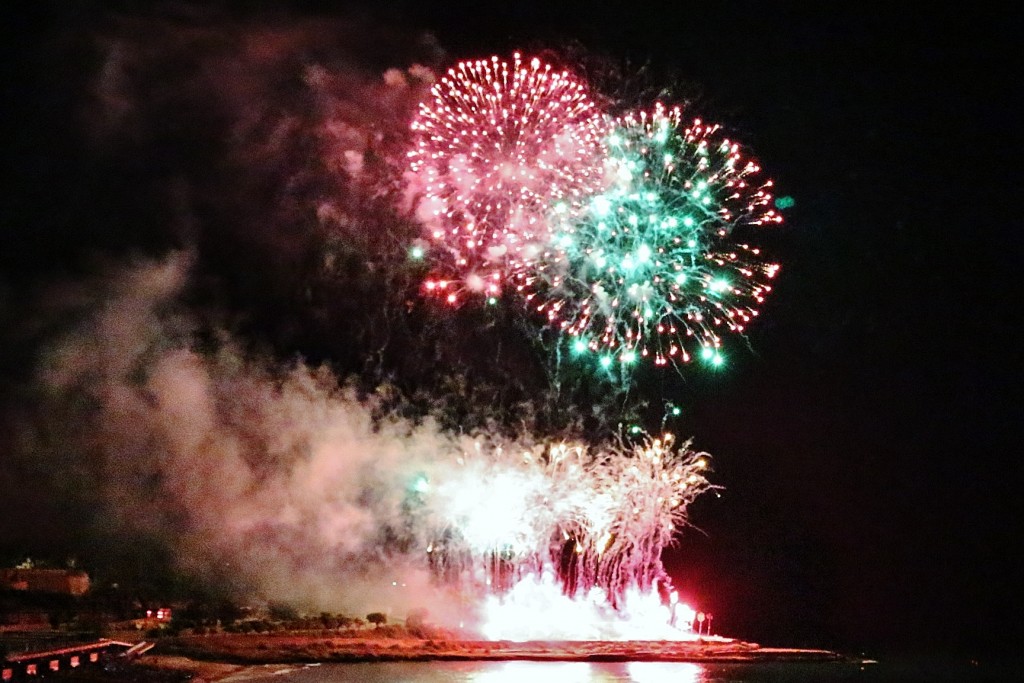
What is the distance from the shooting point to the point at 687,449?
25.3 meters

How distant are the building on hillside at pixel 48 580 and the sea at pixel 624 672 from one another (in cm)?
1184

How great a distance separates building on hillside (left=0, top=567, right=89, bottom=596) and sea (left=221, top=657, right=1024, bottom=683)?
1184cm

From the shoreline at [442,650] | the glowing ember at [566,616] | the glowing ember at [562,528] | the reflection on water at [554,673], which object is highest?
the glowing ember at [562,528]

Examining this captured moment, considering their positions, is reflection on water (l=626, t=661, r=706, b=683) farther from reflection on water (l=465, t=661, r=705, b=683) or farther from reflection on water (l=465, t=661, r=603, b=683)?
reflection on water (l=465, t=661, r=603, b=683)

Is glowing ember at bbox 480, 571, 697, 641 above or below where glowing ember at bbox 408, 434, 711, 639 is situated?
below

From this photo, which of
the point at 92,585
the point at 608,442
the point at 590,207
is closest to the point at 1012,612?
the point at 608,442

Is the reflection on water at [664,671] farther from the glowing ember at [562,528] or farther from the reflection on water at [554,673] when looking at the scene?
the glowing ember at [562,528]

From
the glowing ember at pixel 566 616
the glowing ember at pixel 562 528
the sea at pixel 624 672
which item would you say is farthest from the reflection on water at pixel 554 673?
the glowing ember at pixel 562 528

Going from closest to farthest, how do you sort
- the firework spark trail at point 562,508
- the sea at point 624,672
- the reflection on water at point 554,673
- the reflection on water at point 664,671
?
the reflection on water at point 554,673
the sea at point 624,672
the reflection on water at point 664,671
the firework spark trail at point 562,508

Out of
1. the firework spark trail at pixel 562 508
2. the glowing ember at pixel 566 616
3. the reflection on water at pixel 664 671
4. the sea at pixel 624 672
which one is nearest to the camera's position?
the sea at pixel 624 672

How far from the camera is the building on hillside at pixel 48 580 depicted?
2736 centimetres

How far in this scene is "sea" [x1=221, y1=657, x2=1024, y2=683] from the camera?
57.9 feet

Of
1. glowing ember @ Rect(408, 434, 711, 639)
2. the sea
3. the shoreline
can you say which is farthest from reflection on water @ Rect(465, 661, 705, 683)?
glowing ember @ Rect(408, 434, 711, 639)

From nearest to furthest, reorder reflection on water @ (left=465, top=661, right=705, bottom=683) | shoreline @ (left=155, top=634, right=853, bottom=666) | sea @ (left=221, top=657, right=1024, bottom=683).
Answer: sea @ (left=221, top=657, right=1024, bottom=683) < reflection on water @ (left=465, top=661, right=705, bottom=683) < shoreline @ (left=155, top=634, right=853, bottom=666)
